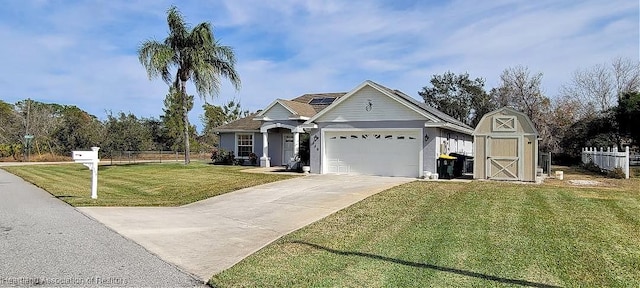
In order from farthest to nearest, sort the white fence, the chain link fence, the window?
the chain link fence
the window
the white fence

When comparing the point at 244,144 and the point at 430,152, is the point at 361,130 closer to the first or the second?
the point at 430,152

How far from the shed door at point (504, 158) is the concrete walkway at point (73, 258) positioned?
13.6 meters

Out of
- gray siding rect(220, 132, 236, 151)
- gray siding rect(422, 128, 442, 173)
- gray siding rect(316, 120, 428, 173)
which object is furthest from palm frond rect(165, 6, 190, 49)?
gray siding rect(422, 128, 442, 173)

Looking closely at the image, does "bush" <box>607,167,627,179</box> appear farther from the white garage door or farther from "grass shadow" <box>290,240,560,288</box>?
"grass shadow" <box>290,240,560,288</box>

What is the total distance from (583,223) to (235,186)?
1024 centimetres

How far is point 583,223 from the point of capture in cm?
826

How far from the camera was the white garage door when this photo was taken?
59.7ft

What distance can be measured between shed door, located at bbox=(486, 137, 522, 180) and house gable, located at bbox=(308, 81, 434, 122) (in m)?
2.76

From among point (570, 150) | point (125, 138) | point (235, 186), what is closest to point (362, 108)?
point (235, 186)

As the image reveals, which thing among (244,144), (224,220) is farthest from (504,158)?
(244,144)

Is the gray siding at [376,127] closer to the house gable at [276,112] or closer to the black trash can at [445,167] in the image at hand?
the black trash can at [445,167]

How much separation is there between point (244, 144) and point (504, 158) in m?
15.5

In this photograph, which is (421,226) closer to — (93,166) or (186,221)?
(186,221)

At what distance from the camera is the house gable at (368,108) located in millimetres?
18141
